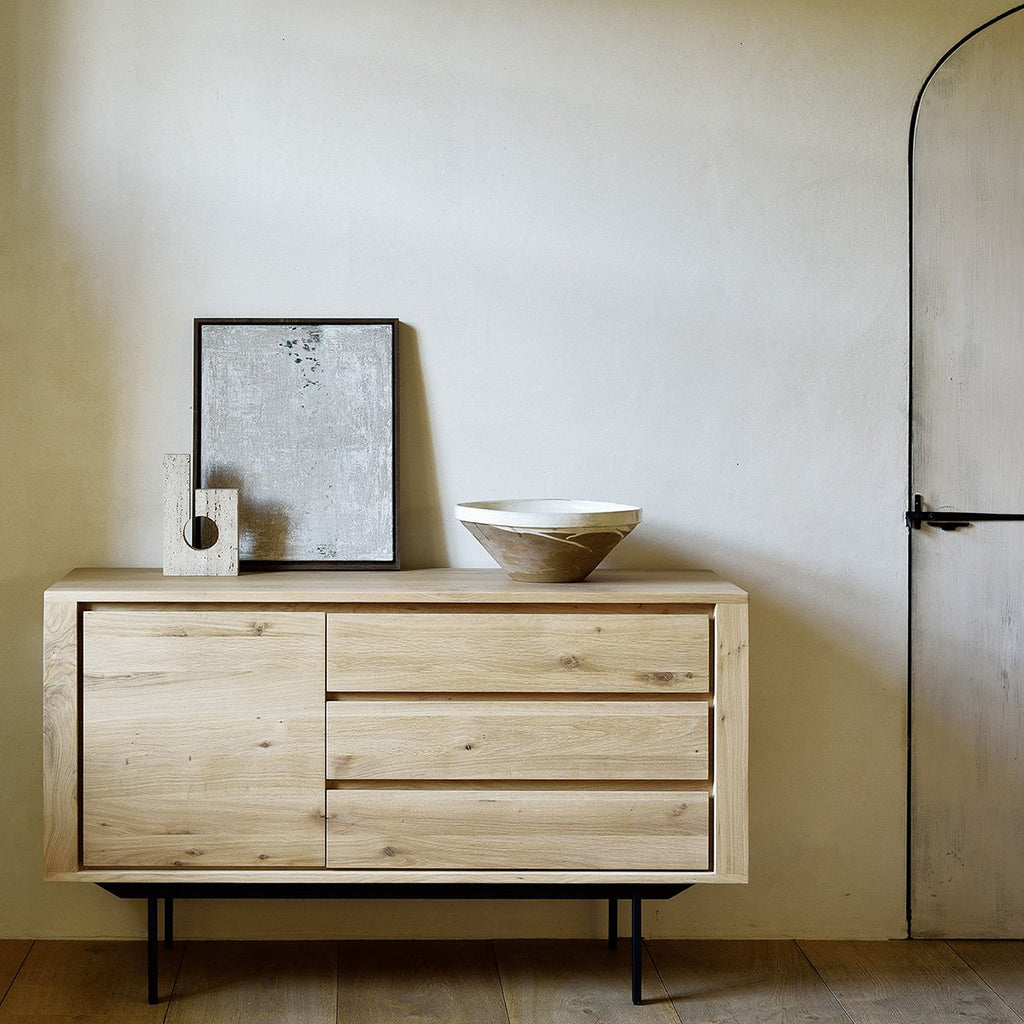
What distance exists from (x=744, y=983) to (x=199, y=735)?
4.16 feet

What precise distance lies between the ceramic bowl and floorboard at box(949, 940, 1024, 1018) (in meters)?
1.25

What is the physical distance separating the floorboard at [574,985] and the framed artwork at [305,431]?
3.07 ft

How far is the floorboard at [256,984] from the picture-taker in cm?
213

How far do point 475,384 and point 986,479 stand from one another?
1209mm

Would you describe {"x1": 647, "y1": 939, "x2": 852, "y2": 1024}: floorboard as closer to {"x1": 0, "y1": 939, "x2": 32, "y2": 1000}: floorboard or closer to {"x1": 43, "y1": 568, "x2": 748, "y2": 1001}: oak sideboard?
{"x1": 43, "y1": 568, "x2": 748, "y2": 1001}: oak sideboard

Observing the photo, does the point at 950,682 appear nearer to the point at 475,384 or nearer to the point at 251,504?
the point at 475,384

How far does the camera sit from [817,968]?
2375mm

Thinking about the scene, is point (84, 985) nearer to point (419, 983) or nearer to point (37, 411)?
point (419, 983)

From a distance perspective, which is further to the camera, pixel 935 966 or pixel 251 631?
pixel 935 966

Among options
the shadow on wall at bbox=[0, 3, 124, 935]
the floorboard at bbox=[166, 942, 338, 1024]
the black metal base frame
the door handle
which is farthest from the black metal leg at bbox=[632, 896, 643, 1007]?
the shadow on wall at bbox=[0, 3, 124, 935]

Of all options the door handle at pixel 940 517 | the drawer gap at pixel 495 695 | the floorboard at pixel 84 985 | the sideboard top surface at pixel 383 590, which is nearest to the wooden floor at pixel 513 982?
the floorboard at pixel 84 985

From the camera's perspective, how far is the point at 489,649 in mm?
2094

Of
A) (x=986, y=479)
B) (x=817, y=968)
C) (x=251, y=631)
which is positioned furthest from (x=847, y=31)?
(x=817, y=968)

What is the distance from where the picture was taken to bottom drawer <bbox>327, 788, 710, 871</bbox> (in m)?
2.10
